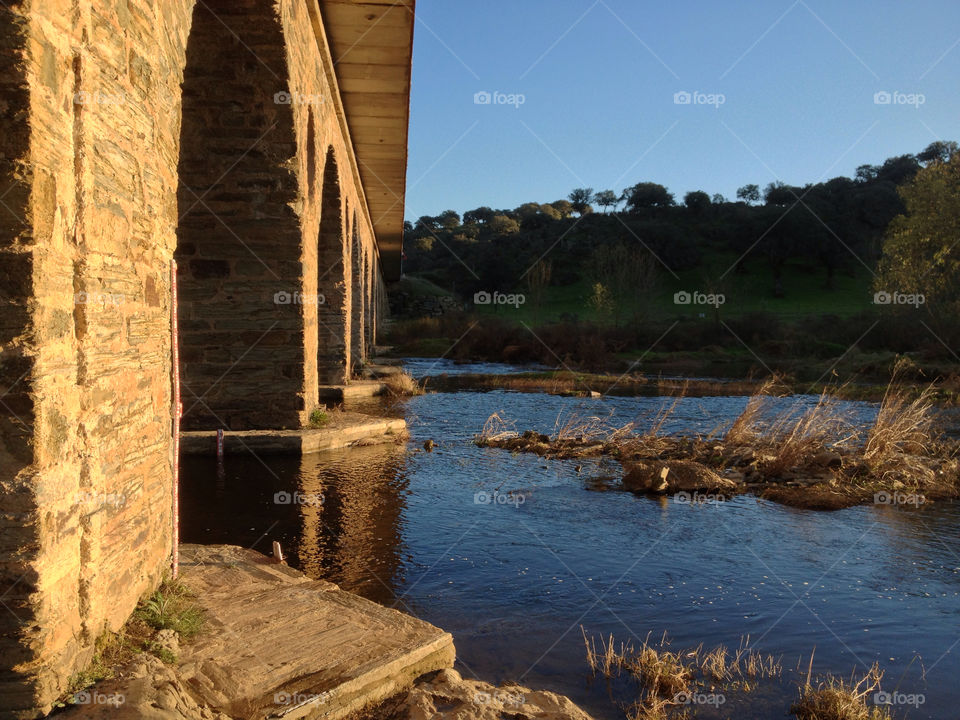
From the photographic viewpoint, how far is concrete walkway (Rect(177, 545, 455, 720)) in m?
2.81

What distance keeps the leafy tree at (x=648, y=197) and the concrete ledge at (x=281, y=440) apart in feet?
237

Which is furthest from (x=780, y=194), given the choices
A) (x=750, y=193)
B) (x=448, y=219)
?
(x=448, y=219)

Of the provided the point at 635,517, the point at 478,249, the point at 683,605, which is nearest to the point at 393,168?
the point at 635,517

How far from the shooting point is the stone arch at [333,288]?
42.0ft

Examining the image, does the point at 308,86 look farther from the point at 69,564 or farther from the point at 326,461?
the point at 69,564

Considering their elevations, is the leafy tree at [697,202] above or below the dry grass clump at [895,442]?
above

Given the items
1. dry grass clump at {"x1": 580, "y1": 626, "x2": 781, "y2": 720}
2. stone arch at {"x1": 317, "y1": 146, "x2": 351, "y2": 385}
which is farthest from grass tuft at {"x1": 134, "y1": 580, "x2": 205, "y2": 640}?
stone arch at {"x1": 317, "y1": 146, "x2": 351, "y2": 385}

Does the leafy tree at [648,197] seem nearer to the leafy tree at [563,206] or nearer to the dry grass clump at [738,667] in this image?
the leafy tree at [563,206]

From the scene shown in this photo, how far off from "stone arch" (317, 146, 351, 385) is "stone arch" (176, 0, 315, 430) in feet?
14.7

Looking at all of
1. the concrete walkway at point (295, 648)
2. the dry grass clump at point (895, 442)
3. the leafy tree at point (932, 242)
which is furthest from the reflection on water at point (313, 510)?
the leafy tree at point (932, 242)

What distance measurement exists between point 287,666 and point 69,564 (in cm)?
91

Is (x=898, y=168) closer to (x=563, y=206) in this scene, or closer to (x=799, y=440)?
(x=563, y=206)

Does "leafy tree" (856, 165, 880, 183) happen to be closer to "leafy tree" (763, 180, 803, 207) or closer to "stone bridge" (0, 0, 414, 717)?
"leafy tree" (763, 180, 803, 207)

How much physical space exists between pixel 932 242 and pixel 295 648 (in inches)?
1092
